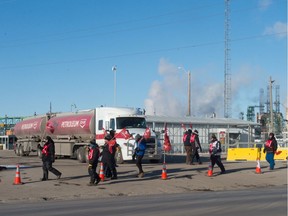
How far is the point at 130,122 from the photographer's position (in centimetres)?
2905

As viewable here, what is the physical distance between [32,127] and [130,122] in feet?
39.2

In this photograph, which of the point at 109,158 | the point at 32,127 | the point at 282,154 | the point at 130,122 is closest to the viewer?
the point at 109,158

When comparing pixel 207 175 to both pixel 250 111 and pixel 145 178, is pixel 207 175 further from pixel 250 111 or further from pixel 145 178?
pixel 250 111

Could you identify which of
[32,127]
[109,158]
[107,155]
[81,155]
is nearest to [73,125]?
[81,155]

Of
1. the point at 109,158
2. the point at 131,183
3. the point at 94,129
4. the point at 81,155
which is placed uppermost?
the point at 94,129

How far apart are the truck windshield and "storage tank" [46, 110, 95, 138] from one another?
2064mm

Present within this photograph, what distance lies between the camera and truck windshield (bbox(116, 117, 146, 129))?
94.4 ft

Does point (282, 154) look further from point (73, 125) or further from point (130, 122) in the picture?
Result: point (73, 125)

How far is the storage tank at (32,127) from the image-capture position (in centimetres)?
Result: 3672

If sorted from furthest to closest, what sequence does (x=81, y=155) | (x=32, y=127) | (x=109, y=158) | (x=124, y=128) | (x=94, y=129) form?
1. (x=32, y=127)
2. (x=81, y=155)
3. (x=94, y=129)
4. (x=124, y=128)
5. (x=109, y=158)

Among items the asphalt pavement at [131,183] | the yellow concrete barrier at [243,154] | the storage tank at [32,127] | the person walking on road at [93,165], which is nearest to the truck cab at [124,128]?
the asphalt pavement at [131,183]

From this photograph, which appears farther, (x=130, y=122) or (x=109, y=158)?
(x=130, y=122)

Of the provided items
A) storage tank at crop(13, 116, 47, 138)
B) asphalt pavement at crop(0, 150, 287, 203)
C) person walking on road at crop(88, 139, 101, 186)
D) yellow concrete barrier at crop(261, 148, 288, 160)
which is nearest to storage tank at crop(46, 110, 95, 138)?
storage tank at crop(13, 116, 47, 138)

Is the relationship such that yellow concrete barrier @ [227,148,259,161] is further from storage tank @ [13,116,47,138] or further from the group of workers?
storage tank @ [13,116,47,138]
